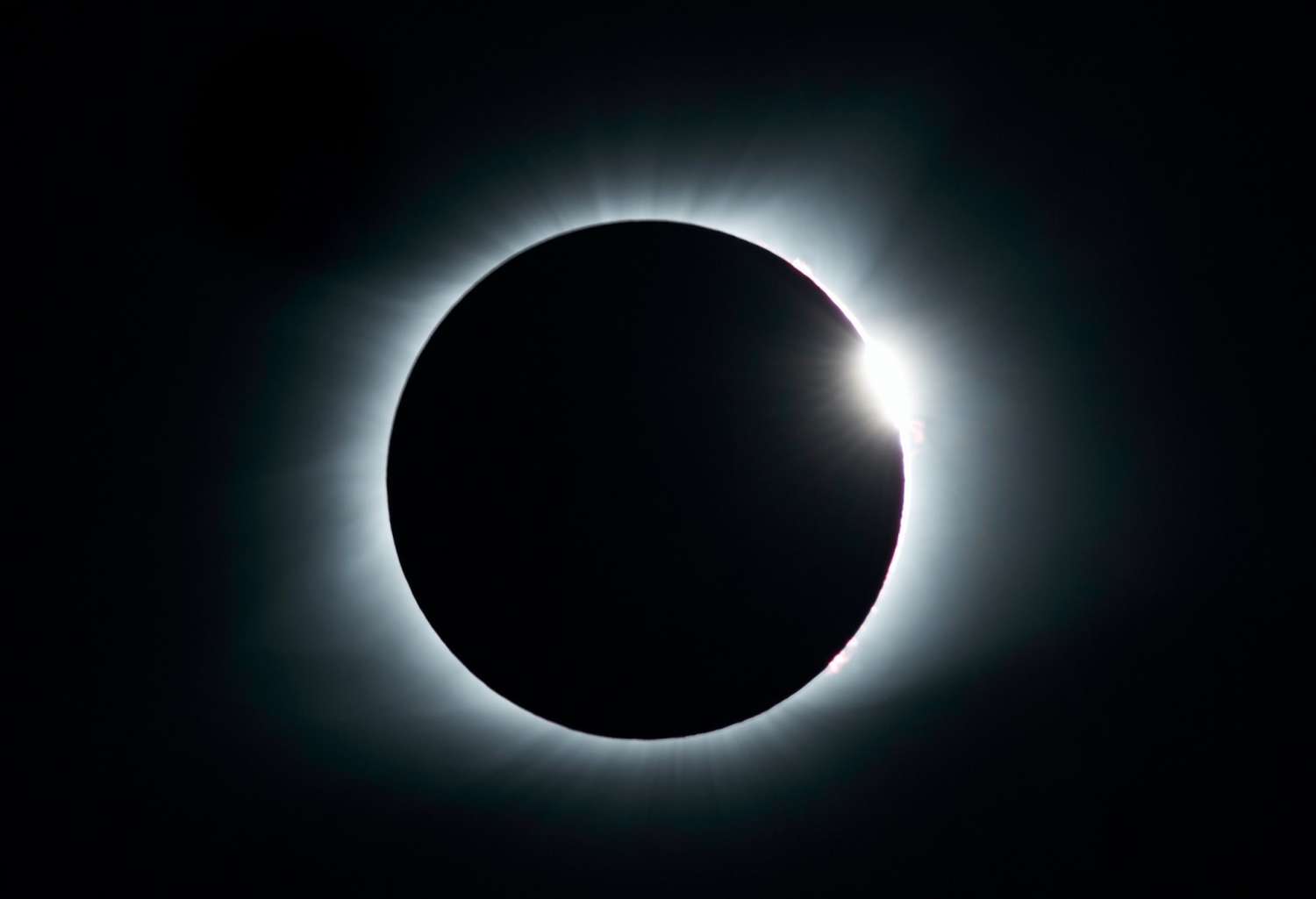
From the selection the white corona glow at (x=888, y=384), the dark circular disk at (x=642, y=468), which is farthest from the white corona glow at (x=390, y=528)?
the dark circular disk at (x=642, y=468)

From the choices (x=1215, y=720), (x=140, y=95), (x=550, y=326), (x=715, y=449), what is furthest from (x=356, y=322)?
(x=1215, y=720)

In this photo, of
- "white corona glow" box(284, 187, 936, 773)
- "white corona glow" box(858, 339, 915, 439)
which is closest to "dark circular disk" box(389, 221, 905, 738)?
"white corona glow" box(858, 339, 915, 439)

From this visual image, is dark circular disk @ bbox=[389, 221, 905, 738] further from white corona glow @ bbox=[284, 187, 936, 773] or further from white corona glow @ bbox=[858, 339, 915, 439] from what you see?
white corona glow @ bbox=[284, 187, 936, 773]

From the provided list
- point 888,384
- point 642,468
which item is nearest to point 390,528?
point 642,468

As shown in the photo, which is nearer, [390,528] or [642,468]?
[642,468]

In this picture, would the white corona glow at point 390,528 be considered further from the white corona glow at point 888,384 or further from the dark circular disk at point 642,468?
A: the dark circular disk at point 642,468

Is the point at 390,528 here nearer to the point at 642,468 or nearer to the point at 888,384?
the point at 642,468

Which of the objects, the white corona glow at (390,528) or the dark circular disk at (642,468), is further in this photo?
the white corona glow at (390,528)

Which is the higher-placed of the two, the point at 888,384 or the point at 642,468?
the point at 888,384

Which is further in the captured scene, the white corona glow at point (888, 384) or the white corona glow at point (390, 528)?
the white corona glow at point (390, 528)
